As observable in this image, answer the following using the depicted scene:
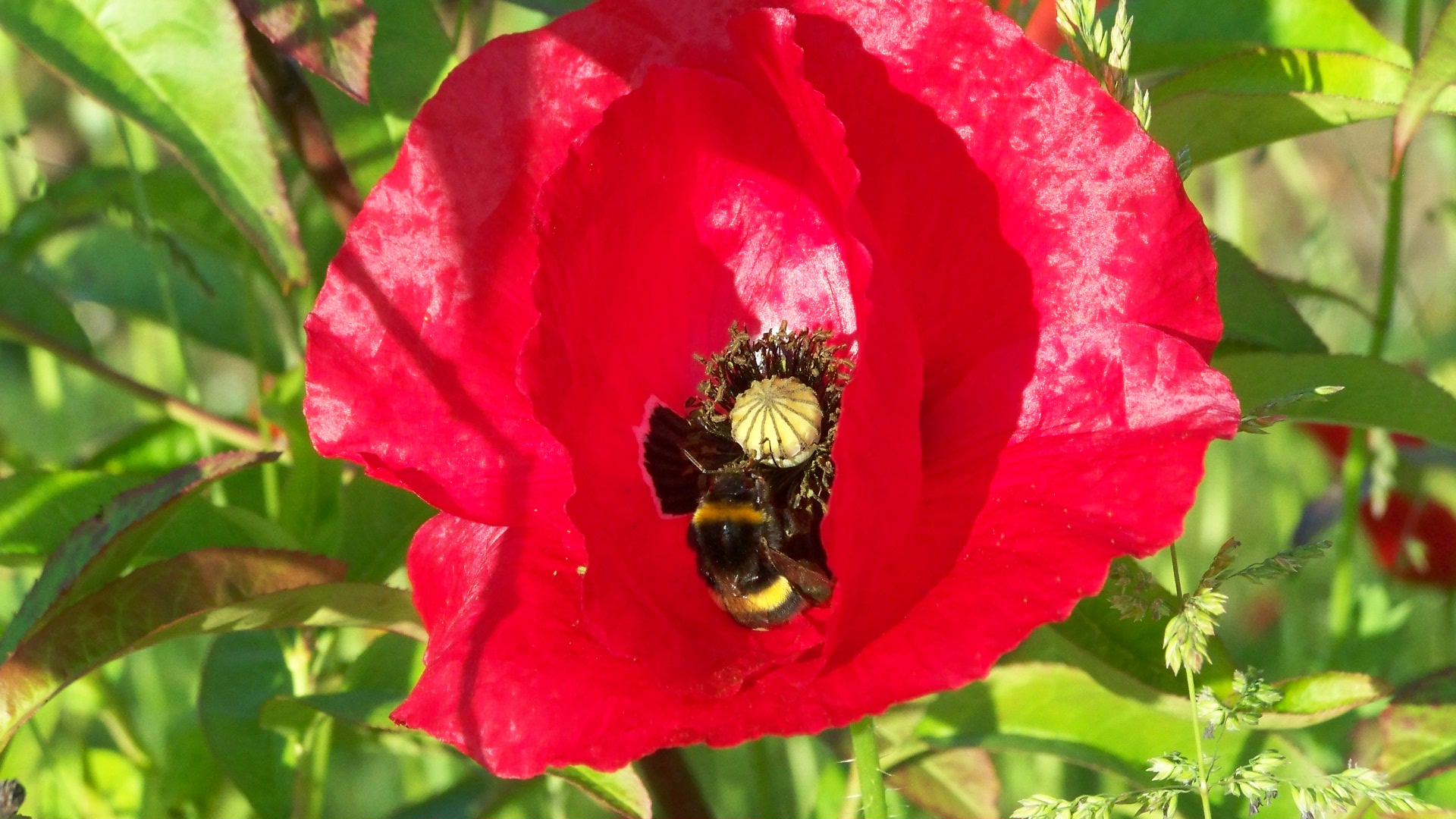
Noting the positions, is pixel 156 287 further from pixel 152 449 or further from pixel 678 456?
pixel 678 456

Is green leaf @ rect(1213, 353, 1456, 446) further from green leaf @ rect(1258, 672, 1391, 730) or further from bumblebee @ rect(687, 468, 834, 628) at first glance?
bumblebee @ rect(687, 468, 834, 628)

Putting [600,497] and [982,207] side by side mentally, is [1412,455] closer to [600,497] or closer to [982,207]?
[982,207]

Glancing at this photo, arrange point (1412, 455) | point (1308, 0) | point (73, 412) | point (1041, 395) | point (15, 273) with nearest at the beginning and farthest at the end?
point (1041, 395) < point (1308, 0) < point (15, 273) < point (1412, 455) < point (73, 412)

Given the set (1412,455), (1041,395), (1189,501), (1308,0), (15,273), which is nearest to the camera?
(1189,501)

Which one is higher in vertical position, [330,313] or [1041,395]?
[330,313]

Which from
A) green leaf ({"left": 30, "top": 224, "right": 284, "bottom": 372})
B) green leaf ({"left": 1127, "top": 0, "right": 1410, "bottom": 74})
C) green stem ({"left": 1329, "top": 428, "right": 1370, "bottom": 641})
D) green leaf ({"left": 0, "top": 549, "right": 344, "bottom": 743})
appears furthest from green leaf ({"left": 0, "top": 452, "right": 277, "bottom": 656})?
green stem ({"left": 1329, "top": 428, "right": 1370, "bottom": 641})

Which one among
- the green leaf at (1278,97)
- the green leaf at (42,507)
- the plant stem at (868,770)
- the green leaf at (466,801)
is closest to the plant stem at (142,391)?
the green leaf at (42,507)

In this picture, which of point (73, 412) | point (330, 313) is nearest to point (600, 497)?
point (330, 313)
